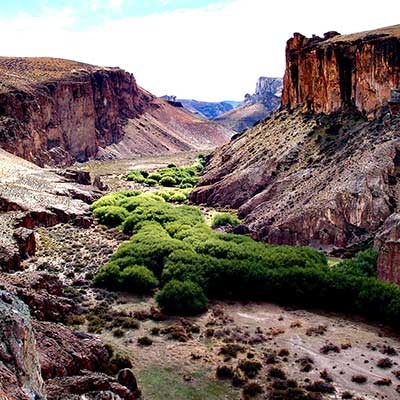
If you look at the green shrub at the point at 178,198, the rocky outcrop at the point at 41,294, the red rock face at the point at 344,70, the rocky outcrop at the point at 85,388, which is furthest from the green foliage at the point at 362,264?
the green shrub at the point at 178,198

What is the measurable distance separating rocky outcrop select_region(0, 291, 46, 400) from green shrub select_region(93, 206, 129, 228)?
129 ft

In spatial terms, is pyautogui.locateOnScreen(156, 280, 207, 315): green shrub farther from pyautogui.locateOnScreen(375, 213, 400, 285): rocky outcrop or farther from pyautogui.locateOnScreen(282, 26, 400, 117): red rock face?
pyautogui.locateOnScreen(282, 26, 400, 117): red rock face

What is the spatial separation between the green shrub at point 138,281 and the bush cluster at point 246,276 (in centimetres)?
7

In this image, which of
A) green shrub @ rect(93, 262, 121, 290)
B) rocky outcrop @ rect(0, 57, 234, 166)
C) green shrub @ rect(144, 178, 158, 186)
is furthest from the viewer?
rocky outcrop @ rect(0, 57, 234, 166)

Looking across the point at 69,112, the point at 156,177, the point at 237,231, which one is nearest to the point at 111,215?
the point at 237,231

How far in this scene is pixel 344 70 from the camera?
192ft

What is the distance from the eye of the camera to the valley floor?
75.6ft

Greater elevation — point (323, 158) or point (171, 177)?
point (323, 158)

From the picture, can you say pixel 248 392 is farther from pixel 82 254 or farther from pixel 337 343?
pixel 82 254

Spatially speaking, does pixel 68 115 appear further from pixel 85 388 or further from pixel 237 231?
pixel 85 388

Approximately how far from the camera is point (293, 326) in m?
29.5

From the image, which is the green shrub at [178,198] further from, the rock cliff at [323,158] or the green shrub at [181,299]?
the green shrub at [181,299]

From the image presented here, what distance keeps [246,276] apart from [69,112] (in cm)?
9040

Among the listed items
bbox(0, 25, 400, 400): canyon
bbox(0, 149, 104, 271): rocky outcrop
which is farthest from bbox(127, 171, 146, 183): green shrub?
bbox(0, 149, 104, 271): rocky outcrop
